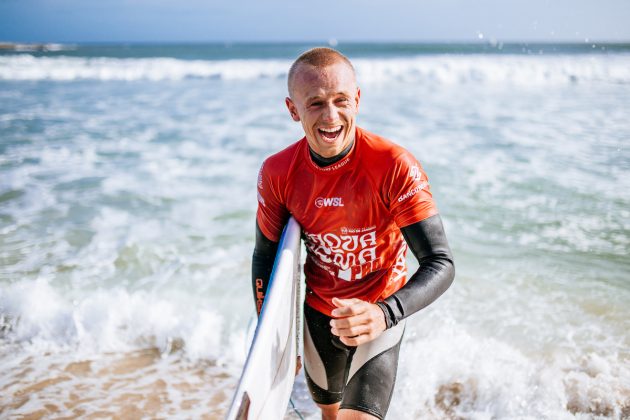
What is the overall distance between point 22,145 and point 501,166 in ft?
29.3

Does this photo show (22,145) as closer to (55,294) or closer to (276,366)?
(55,294)

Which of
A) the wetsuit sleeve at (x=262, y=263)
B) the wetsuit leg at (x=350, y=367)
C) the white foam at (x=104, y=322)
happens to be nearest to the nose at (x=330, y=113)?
the wetsuit sleeve at (x=262, y=263)

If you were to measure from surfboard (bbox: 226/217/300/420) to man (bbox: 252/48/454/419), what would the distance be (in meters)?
0.13

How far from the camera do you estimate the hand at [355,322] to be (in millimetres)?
1609

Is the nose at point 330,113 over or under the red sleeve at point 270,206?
over

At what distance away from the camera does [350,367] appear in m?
2.26

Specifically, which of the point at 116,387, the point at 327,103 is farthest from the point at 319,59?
the point at 116,387

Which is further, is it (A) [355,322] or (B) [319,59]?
(B) [319,59]

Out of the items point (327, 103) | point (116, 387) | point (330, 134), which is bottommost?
point (116, 387)

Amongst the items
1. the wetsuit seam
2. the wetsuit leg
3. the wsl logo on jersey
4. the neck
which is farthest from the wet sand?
the neck

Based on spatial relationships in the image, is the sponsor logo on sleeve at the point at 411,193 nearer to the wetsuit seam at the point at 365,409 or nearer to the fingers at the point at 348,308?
the fingers at the point at 348,308

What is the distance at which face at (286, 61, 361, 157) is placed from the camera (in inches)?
77.9

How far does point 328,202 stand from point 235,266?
3.18m

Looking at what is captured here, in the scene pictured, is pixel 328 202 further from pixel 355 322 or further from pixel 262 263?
pixel 355 322
